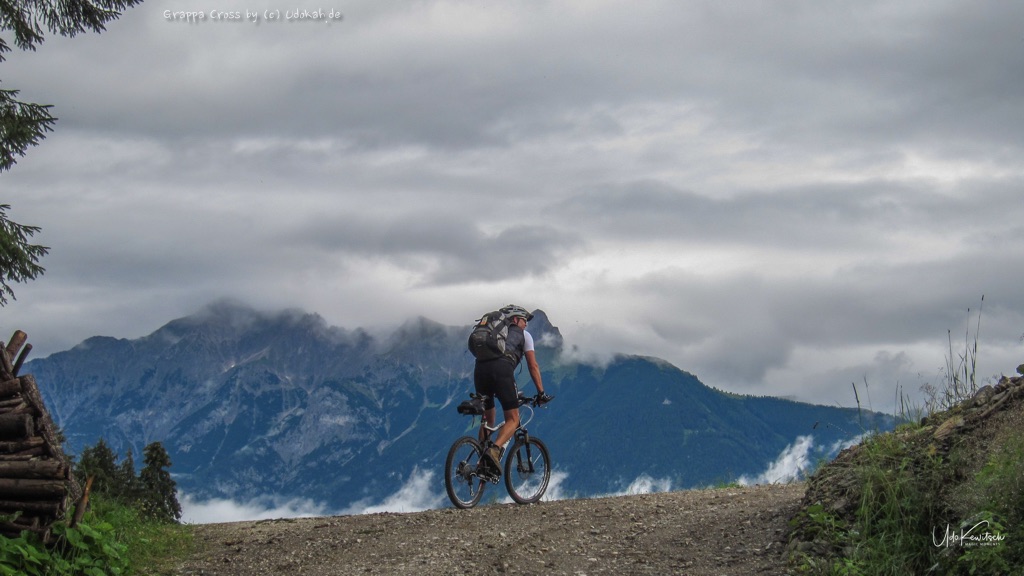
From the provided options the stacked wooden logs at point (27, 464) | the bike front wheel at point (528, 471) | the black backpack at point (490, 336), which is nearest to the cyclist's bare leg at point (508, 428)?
the bike front wheel at point (528, 471)

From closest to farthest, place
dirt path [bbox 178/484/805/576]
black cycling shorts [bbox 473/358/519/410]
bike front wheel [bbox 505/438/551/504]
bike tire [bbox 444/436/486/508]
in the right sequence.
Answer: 1. dirt path [bbox 178/484/805/576]
2. bike tire [bbox 444/436/486/508]
3. black cycling shorts [bbox 473/358/519/410]
4. bike front wheel [bbox 505/438/551/504]

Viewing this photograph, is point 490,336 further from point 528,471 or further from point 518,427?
point 528,471

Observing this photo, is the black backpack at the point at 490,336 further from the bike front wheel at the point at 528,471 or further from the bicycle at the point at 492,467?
the bike front wheel at the point at 528,471

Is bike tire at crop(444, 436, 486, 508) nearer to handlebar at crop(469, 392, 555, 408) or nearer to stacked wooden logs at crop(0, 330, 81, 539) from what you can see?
handlebar at crop(469, 392, 555, 408)

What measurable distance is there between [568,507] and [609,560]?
10.4 feet

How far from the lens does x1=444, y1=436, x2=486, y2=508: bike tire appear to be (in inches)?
589

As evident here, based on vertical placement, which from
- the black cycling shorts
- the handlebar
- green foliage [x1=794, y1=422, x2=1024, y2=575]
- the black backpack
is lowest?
green foliage [x1=794, y1=422, x2=1024, y2=575]

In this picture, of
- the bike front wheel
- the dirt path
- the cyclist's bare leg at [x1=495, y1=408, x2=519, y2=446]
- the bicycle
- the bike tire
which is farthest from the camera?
the bike front wheel

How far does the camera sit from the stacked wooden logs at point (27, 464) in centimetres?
1059

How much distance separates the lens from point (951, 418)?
11.2m

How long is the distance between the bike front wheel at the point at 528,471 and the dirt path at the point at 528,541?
1070 millimetres

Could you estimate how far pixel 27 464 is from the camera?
10641 millimetres

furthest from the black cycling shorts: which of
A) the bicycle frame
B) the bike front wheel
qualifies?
the bike front wheel

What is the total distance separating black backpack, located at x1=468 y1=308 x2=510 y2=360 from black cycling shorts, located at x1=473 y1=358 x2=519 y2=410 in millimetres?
144
